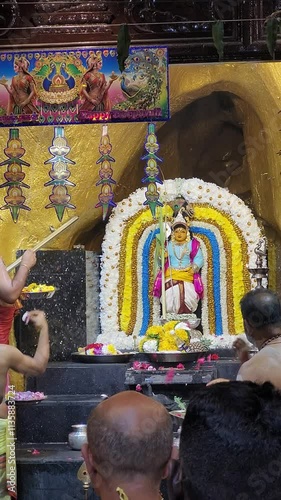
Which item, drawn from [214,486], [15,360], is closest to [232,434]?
[214,486]

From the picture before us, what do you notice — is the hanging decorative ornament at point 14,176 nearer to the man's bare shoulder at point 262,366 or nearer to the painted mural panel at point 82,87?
the painted mural panel at point 82,87

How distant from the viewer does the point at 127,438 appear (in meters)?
2.48

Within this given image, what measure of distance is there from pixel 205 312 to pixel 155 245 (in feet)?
3.11

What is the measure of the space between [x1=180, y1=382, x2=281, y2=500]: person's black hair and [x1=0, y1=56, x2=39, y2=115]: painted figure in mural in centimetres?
636

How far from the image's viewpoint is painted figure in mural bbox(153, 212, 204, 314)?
9797 millimetres

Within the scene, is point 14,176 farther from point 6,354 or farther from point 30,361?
point 6,354

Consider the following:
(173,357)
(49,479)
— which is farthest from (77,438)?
(173,357)

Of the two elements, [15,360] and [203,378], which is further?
[203,378]

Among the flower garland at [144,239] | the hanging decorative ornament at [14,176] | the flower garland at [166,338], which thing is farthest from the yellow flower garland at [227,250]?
the hanging decorative ornament at [14,176]

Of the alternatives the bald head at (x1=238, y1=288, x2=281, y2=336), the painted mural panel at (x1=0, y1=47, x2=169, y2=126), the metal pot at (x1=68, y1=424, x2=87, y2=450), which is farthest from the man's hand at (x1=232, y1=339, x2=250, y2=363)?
the painted mural panel at (x1=0, y1=47, x2=169, y2=126)

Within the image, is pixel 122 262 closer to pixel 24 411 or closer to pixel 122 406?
pixel 24 411

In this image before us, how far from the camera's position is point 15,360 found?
540 cm

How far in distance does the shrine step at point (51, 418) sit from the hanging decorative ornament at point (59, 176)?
1721 mm

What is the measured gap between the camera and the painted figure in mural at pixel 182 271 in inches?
386
